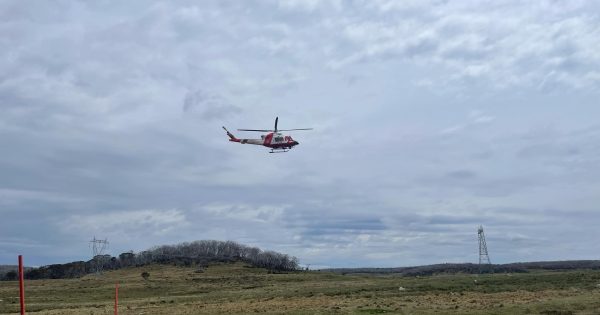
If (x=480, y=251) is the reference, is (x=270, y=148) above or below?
above

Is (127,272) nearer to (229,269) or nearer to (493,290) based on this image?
(229,269)

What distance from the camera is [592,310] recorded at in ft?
108

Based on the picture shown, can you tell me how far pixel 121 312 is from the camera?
44594mm

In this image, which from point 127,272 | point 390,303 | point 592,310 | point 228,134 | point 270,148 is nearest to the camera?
point 592,310

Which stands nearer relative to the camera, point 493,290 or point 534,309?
point 534,309

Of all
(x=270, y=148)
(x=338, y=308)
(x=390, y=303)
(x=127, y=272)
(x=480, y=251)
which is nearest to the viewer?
(x=338, y=308)

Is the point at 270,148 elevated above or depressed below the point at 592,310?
above

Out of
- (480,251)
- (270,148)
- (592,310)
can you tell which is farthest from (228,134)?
(480,251)

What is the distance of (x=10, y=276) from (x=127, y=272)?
139 feet

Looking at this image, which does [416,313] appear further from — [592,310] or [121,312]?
[121,312]

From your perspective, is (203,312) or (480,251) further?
(480,251)

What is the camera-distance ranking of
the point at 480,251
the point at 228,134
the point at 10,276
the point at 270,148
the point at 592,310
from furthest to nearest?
the point at 10,276 → the point at 480,251 → the point at 228,134 → the point at 270,148 → the point at 592,310

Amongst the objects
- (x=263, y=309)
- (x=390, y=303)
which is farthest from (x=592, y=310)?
(x=263, y=309)

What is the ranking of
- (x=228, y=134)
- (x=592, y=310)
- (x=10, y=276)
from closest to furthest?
(x=592, y=310)
(x=228, y=134)
(x=10, y=276)
